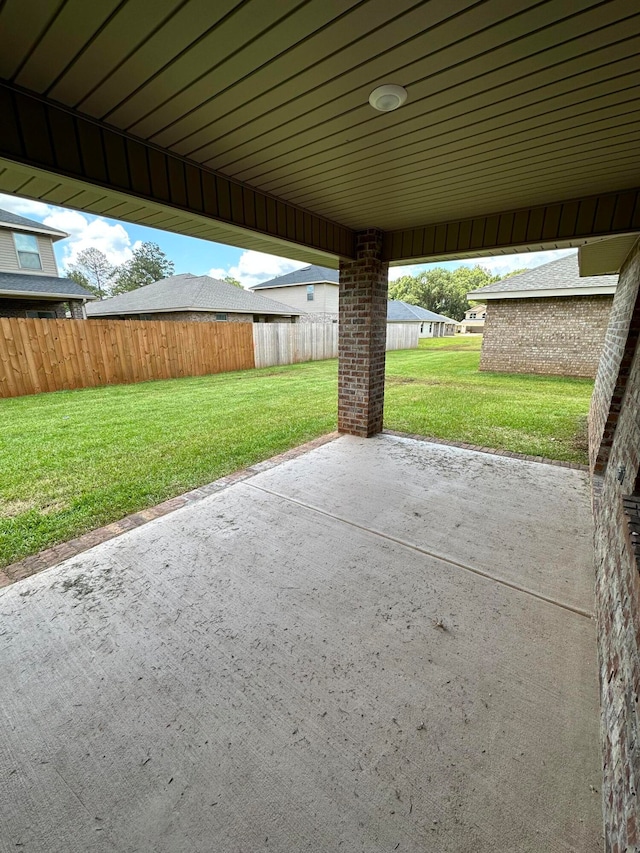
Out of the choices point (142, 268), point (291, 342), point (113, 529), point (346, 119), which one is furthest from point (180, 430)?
point (142, 268)

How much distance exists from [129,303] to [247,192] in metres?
16.9

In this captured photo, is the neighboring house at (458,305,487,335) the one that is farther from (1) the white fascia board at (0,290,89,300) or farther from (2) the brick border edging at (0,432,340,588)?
(2) the brick border edging at (0,432,340,588)

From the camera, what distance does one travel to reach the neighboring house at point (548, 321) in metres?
10.5

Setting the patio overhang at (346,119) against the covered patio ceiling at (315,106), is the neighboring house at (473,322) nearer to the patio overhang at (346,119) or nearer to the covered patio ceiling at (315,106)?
the patio overhang at (346,119)

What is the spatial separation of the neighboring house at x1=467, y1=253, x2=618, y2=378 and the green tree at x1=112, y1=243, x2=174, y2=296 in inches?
1435

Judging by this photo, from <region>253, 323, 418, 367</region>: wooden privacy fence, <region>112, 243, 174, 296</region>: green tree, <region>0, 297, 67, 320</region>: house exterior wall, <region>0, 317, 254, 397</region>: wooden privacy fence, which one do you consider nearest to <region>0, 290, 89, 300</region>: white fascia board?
<region>0, 297, 67, 320</region>: house exterior wall

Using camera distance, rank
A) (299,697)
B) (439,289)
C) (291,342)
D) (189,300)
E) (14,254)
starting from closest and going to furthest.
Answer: (299,697)
(14,254)
(291,342)
(189,300)
(439,289)

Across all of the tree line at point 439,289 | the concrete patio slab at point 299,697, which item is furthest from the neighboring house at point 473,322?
the concrete patio slab at point 299,697

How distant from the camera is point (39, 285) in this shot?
1200cm

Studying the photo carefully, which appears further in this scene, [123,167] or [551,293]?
[551,293]

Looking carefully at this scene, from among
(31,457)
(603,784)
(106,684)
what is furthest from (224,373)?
(603,784)

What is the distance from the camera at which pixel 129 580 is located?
2.36 metres

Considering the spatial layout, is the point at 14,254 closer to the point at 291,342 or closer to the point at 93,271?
the point at 291,342

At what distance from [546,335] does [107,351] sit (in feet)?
41.3
